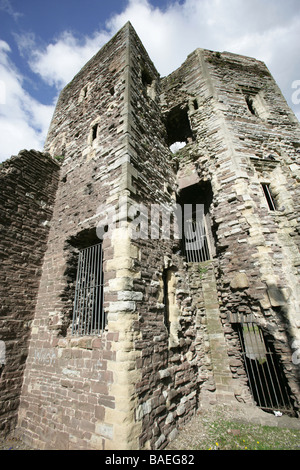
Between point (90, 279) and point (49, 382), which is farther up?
point (90, 279)

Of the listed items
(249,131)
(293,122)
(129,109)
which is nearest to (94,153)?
(129,109)

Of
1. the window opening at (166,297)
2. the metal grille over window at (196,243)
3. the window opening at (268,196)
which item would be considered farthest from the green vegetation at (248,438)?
the window opening at (268,196)

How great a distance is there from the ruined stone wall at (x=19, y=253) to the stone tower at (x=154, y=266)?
0.23 meters

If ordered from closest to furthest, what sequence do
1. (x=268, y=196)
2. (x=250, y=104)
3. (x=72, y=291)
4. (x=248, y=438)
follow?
(x=248, y=438) < (x=72, y=291) < (x=268, y=196) < (x=250, y=104)

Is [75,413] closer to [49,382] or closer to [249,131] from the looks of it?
[49,382]

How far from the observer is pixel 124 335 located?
3.44 meters

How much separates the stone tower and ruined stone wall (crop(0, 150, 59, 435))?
0.23 m

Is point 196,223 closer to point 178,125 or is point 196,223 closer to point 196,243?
point 196,243

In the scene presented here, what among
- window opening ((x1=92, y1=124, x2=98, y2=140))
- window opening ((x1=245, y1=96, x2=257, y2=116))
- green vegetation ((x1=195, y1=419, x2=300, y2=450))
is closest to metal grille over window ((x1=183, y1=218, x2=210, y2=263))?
green vegetation ((x1=195, y1=419, x2=300, y2=450))

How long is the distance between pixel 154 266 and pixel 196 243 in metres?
3.37

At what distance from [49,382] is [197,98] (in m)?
10.4

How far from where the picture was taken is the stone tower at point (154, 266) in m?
3.64

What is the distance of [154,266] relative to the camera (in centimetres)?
474

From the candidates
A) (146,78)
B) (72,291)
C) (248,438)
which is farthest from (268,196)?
(146,78)
